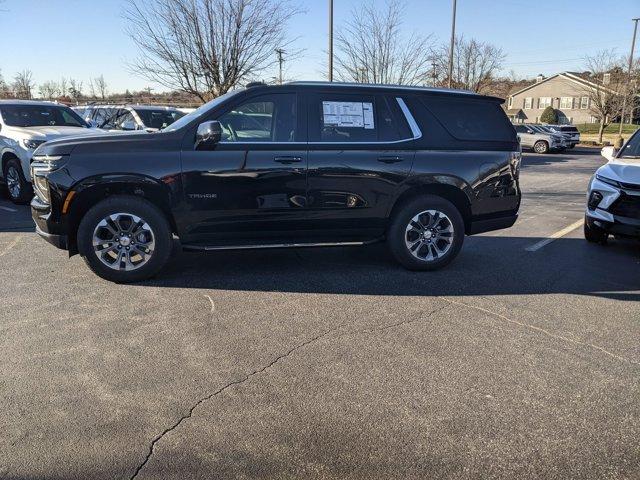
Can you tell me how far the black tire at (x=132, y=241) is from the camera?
16.4 feet

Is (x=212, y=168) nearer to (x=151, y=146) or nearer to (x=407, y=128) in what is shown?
(x=151, y=146)

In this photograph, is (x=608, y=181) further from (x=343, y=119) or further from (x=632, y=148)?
(x=343, y=119)

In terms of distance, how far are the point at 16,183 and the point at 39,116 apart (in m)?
1.65

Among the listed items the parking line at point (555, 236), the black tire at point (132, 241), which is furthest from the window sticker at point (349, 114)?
the parking line at point (555, 236)

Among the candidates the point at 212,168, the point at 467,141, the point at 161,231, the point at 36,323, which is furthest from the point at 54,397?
the point at 467,141

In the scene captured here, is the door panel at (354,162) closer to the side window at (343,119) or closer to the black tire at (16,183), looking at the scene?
the side window at (343,119)

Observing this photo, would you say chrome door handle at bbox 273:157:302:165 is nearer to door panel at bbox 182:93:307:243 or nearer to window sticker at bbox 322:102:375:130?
door panel at bbox 182:93:307:243

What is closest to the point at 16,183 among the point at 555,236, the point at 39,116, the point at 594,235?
the point at 39,116

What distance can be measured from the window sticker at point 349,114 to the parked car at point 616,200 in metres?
3.33

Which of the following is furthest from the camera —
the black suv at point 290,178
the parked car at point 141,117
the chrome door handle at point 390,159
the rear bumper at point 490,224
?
the parked car at point 141,117

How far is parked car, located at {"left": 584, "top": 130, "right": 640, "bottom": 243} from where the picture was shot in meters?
6.38

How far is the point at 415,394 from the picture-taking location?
127 inches

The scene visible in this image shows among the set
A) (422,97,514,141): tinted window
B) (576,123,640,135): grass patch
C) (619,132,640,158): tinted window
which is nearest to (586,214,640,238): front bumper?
(619,132,640,158): tinted window

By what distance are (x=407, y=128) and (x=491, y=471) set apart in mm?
3802
